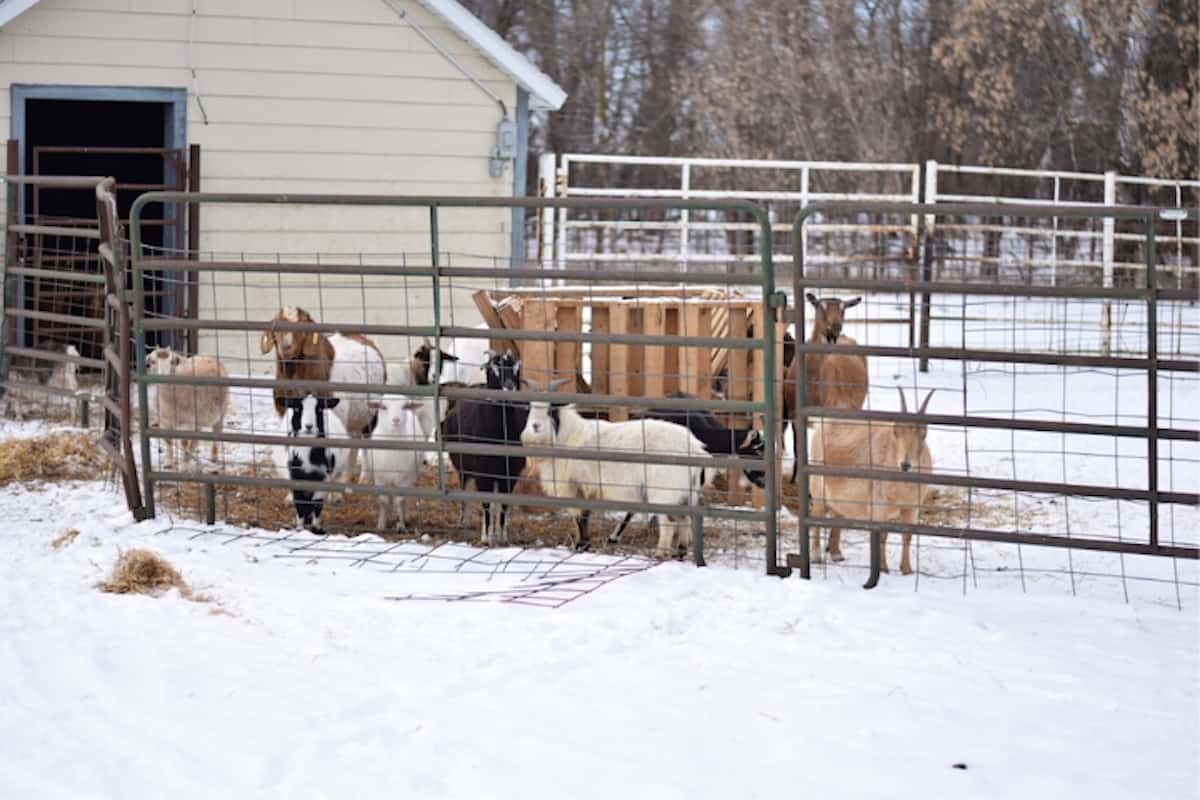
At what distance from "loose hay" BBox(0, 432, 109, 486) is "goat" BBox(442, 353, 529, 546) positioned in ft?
7.61

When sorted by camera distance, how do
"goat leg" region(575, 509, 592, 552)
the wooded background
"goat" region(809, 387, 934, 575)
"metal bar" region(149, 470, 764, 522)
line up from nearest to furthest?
"metal bar" region(149, 470, 764, 522) < "goat" region(809, 387, 934, 575) < "goat leg" region(575, 509, 592, 552) < the wooded background

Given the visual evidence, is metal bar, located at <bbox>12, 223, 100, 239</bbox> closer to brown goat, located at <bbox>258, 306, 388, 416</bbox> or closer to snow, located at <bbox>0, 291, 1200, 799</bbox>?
brown goat, located at <bbox>258, 306, 388, 416</bbox>

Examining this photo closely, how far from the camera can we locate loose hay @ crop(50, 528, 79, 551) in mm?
7941

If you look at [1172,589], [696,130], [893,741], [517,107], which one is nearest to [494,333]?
[893,741]

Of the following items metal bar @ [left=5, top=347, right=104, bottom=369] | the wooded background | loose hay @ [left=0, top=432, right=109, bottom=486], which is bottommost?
loose hay @ [left=0, top=432, right=109, bottom=486]

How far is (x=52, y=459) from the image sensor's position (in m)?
10.3

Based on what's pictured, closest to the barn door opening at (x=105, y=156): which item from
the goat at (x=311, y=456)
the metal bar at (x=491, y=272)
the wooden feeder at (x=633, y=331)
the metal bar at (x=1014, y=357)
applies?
the wooden feeder at (x=633, y=331)

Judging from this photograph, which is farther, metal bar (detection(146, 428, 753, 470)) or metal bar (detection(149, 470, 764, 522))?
metal bar (detection(149, 470, 764, 522))

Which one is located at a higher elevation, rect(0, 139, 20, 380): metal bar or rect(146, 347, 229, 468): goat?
rect(0, 139, 20, 380): metal bar

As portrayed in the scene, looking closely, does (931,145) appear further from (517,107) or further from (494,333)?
(494,333)

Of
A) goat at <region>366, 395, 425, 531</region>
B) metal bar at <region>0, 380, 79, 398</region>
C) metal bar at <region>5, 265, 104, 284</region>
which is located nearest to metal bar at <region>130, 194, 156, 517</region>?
metal bar at <region>5, 265, 104, 284</region>

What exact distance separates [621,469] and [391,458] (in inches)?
54.7

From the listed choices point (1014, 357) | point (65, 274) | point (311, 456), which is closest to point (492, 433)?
point (311, 456)

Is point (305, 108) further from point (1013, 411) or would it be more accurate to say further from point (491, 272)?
point (1013, 411)
